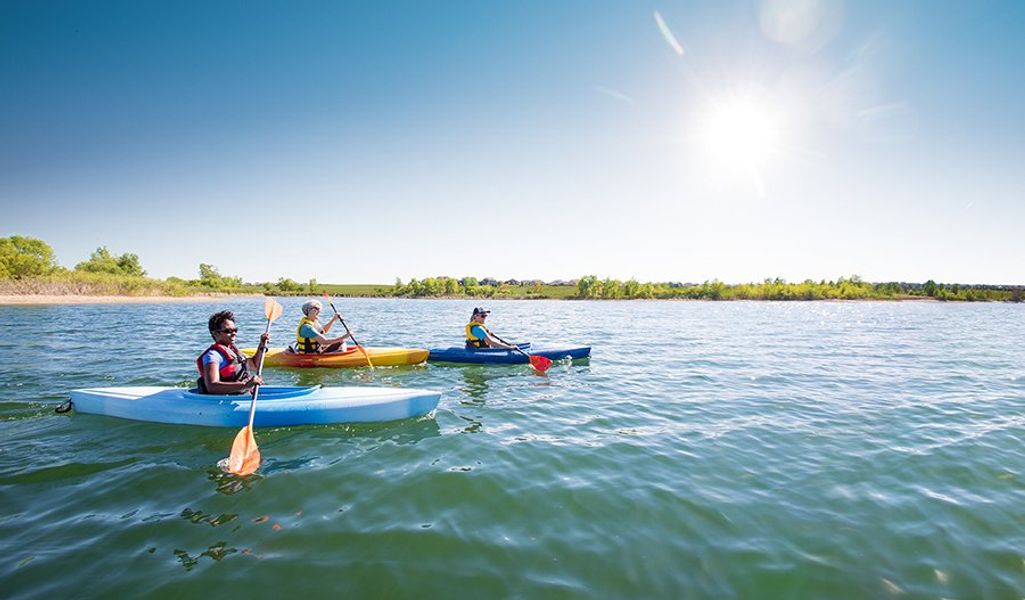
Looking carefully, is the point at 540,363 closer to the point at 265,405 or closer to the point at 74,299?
the point at 265,405

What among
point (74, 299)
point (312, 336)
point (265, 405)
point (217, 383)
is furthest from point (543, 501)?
point (74, 299)

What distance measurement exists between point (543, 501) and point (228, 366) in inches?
208

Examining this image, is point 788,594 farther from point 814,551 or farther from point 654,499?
point 654,499

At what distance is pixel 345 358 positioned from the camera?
38.6 ft

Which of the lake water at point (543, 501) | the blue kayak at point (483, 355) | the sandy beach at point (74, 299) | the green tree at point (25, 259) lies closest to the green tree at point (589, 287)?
the sandy beach at point (74, 299)

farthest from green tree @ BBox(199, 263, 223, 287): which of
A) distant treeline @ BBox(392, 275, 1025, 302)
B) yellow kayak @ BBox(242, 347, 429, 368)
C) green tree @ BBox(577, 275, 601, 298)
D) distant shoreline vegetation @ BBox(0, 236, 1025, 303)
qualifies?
yellow kayak @ BBox(242, 347, 429, 368)

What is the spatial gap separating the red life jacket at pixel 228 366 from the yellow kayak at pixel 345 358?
468cm

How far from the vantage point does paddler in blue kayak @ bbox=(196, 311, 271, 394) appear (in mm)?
6618

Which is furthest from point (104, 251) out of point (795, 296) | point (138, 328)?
point (795, 296)

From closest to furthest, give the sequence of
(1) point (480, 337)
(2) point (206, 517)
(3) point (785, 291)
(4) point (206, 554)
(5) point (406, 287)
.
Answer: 1. (4) point (206, 554)
2. (2) point (206, 517)
3. (1) point (480, 337)
4. (3) point (785, 291)
5. (5) point (406, 287)

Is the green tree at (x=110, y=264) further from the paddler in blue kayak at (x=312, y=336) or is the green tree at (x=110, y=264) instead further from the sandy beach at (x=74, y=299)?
the paddler in blue kayak at (x=312, y=336)

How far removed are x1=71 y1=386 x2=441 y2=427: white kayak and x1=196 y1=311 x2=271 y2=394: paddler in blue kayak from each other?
0.20 m

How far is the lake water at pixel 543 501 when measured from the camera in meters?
3.41

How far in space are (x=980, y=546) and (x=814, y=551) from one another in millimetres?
1489
